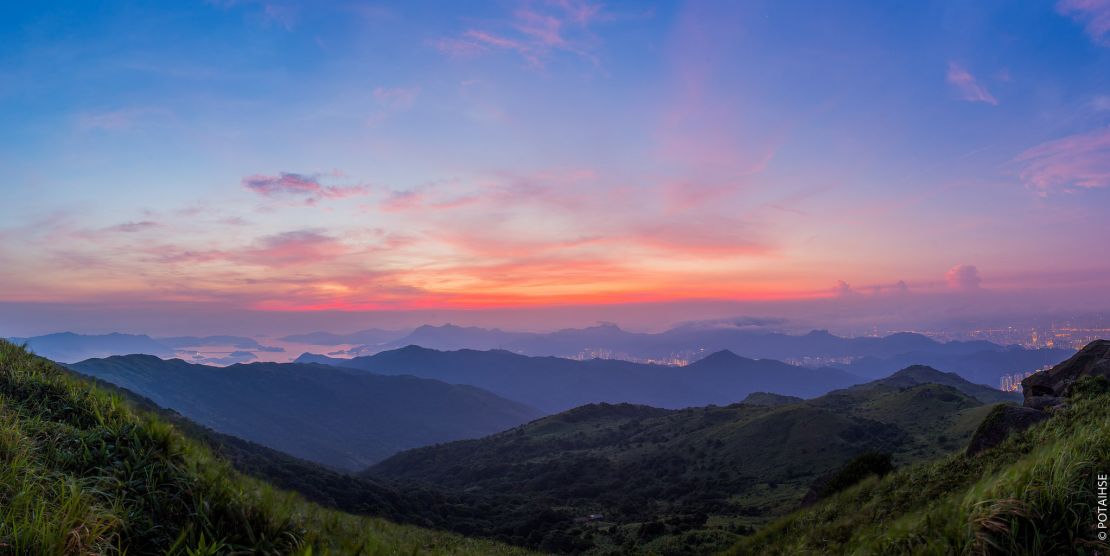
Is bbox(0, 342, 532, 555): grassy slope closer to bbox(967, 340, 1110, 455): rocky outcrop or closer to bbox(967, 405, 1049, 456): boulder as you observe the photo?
bbox(967, 405, 1049, 456): boulder

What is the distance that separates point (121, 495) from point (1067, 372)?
35674 mm

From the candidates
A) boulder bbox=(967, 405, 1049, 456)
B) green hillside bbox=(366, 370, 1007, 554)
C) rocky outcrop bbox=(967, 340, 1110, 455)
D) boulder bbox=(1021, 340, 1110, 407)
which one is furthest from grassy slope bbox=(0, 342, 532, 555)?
boulder bbox=(1021, 340, 1110, 407)

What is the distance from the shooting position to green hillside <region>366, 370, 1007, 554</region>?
40688 millimetres

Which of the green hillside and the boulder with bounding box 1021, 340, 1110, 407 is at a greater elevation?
the boulder with bounding box 1021, 340, 1110, 407

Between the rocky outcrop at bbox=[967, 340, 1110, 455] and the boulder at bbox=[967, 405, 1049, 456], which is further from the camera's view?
the rocky outcrop at bbox=[967, 340, 1110, 455]

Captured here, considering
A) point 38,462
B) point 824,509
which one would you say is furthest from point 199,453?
point 824,509

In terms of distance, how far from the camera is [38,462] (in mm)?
6445

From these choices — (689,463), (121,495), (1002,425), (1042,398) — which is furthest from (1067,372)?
(689,463)

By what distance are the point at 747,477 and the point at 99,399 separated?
7509cm

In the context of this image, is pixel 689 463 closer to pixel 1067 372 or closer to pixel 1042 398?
pixel 1067 372

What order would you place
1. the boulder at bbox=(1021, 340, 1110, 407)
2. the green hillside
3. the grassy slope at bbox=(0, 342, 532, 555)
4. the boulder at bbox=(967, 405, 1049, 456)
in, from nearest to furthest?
the grassy slope at bbox=(0, 342, 532, 555), the boulder at bbox=(967, 405, 1049, 456), the boulder at bbox=(1021, 340, 1110, 407), the green hillside

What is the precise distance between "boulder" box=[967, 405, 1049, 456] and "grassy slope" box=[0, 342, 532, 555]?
63.4 ft

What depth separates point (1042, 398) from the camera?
2078 centimetres

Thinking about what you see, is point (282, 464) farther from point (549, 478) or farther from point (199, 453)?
point (199, 453)
